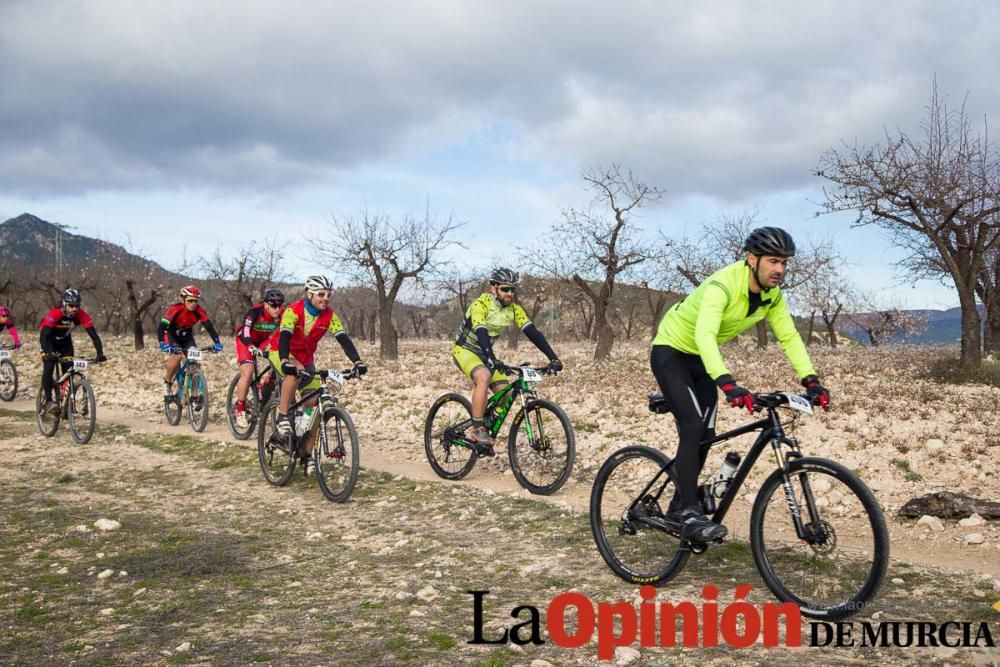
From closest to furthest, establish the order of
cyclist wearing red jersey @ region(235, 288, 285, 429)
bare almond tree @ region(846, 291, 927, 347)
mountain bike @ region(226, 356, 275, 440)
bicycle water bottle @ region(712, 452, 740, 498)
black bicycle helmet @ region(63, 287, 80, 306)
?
bicycle water bottle @ region(712, 452, 740, 498), black bicycle helmet @ region(63, 287, 80, 306), cyclist wearing red jersey @ region(235, 288, 285, 429), mountain bike @ region(226, 356, 275, 440), bare almond tree @ region(846, 291, 927, 347)

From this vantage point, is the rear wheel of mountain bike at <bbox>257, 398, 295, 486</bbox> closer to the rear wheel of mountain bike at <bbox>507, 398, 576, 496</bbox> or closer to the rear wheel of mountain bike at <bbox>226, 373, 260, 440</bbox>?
the rear wheel of mountain bike at <bbox>507, 398, 576, 496</bbox>

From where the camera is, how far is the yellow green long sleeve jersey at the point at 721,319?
186 inches

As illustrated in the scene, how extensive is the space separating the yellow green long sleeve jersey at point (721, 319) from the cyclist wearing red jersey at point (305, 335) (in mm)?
4567

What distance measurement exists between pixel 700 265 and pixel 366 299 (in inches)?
2163

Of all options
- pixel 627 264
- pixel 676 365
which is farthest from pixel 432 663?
pixel 627 264

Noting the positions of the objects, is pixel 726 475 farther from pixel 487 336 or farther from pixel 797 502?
pixel 487 336

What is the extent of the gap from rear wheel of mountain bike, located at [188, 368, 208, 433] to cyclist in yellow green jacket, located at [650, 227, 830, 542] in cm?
1122

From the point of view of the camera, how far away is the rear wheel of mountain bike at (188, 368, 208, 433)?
45.9ft

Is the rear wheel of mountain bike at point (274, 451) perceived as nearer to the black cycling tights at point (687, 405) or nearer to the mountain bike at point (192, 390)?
the mountain bike at point (192, 390)

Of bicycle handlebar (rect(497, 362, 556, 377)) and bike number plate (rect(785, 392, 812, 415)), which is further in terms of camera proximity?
bicycle handlebar (rect(497, 362, 556, 377))

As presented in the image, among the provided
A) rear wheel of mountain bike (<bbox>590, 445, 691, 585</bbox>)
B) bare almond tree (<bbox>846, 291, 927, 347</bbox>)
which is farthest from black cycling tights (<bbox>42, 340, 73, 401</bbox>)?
bare almond tree (<bbox>846, 291, 927, 347</bbox>)

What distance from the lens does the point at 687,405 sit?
511 cm

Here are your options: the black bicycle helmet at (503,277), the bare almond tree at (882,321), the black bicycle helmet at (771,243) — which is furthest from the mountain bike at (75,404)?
the bare almond tree at (882,321)

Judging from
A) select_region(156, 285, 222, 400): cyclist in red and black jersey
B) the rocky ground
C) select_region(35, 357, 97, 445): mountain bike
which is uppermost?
select_region(156, 285, 222, 400): cyclist in red and black jersey
